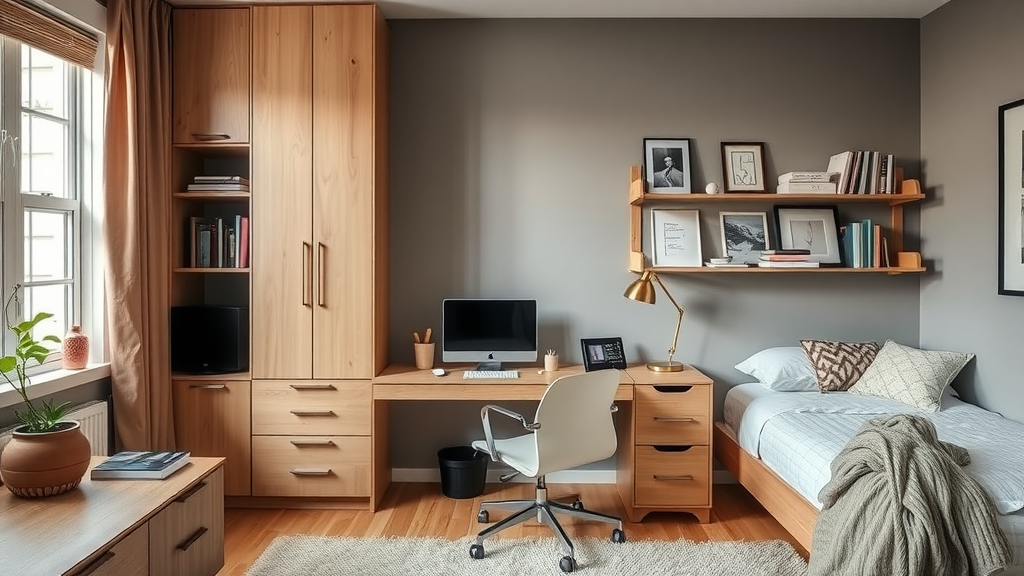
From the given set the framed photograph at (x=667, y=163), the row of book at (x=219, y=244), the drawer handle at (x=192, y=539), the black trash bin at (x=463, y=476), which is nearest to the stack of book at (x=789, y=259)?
the framed photograph at (x=667, y=163)

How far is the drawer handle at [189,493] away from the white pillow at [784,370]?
106 inches

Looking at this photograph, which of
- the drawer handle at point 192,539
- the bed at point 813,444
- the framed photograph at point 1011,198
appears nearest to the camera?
the drawer handle at point 192,539

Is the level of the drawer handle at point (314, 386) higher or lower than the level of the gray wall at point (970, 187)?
lower

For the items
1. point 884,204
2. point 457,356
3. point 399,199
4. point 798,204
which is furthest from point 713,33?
point 457,356

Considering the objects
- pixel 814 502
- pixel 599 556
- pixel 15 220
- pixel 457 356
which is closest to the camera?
pixel 814 502

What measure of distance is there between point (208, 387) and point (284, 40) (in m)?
1.80

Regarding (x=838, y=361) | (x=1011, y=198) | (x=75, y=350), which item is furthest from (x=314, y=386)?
(x=1011, y=198)

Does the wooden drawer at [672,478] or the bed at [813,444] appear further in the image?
the wooden drawer at [672,478]

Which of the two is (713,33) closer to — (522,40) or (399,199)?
(522,40)

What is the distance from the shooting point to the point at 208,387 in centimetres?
330

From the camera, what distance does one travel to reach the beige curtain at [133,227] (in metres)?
2.96

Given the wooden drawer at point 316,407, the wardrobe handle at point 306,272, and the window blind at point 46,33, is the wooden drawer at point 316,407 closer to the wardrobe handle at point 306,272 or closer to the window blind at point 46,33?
the wardrobe handle at point 306,272

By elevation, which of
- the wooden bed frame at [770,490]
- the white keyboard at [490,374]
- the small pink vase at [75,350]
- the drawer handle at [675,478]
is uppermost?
the small pink vase at [75,350]

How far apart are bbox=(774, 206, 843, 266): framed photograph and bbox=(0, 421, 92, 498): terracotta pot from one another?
3.41 m
